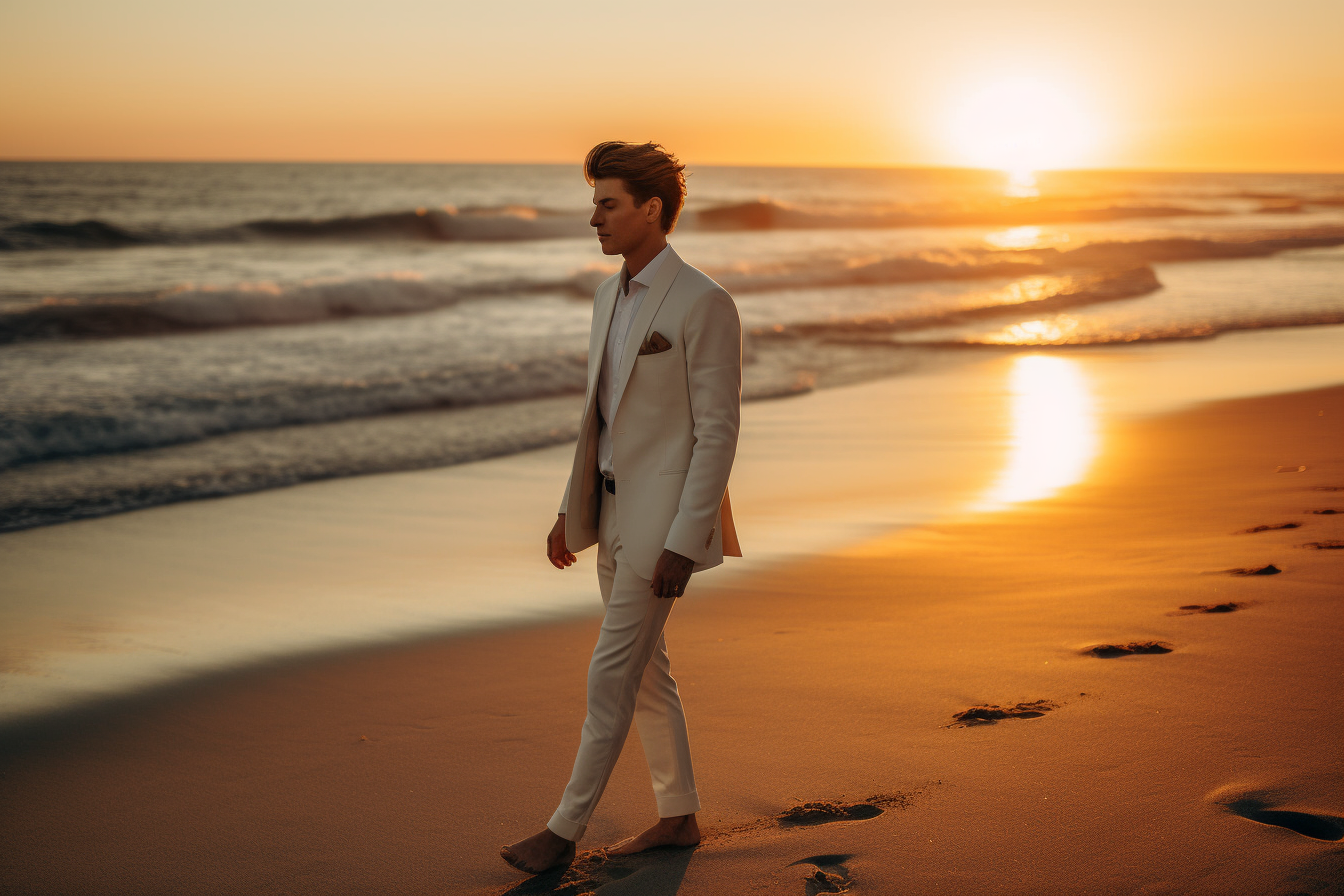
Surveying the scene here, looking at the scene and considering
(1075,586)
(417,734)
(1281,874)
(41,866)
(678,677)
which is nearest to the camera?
(1281,874)

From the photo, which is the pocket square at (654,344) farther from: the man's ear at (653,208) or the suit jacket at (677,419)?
the man's ear at (653,208)

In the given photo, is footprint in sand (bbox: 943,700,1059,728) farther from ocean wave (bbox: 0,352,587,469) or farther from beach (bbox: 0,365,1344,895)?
ocean wave (bbox: 0,352,587,469)

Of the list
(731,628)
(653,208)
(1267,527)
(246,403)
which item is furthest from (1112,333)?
(653,208)

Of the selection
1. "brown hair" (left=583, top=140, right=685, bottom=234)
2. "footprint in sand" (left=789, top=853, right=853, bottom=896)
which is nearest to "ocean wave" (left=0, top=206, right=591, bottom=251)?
"brown hair" (left=583, top=140, right=685, bottom=234)

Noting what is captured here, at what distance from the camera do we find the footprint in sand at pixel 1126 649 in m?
3.99

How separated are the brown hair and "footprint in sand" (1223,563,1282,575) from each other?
356 cm

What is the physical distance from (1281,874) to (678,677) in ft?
7.09

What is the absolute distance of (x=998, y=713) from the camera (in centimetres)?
356

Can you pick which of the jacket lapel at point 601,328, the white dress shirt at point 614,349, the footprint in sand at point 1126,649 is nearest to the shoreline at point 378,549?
the footprint in sand at point 1126,649

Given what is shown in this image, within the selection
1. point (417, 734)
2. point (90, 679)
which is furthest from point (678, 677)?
point (90, 679)

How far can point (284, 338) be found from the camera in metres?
16.0

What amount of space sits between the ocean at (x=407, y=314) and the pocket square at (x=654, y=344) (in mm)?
5684

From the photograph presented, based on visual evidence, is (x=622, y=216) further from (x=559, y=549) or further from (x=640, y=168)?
(x=559, y=549)

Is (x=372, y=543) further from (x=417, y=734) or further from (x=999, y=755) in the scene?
(x=999, y=755)
